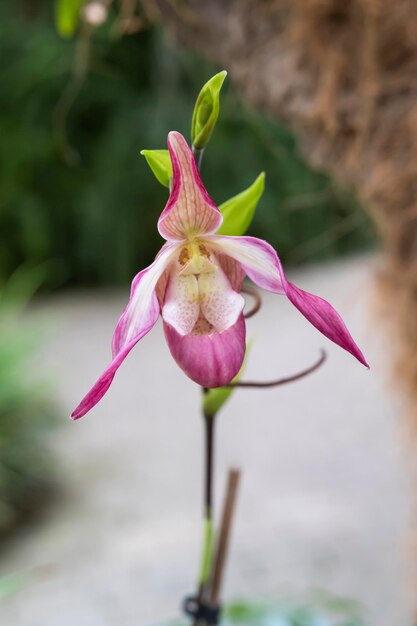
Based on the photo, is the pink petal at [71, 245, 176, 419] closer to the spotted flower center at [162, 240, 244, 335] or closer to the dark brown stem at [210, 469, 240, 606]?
the spotted flower center at [162, 240, 244, 335]

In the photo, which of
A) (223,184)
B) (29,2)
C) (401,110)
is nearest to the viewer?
(401,110)

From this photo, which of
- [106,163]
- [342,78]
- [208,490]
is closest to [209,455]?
[208,490]

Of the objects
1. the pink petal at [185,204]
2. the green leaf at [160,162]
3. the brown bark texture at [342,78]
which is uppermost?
the brown bark texture at [342,78]

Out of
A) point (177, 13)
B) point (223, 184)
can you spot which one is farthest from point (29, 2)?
point (177, 13)

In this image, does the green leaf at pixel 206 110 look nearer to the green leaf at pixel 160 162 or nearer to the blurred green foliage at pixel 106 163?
the green leaf at pixel 160 162

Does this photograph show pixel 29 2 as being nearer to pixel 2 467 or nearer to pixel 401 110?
pixel 2 467

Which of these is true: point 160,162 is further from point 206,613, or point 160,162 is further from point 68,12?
point 68,12

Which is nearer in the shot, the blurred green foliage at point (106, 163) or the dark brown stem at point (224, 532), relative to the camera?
the dark brown stem at point (224, 532)

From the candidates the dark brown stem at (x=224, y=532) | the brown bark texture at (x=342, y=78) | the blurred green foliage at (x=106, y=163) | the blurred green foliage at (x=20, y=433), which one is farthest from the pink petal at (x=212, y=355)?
the blurred green foliage at (x=106, y=163)
